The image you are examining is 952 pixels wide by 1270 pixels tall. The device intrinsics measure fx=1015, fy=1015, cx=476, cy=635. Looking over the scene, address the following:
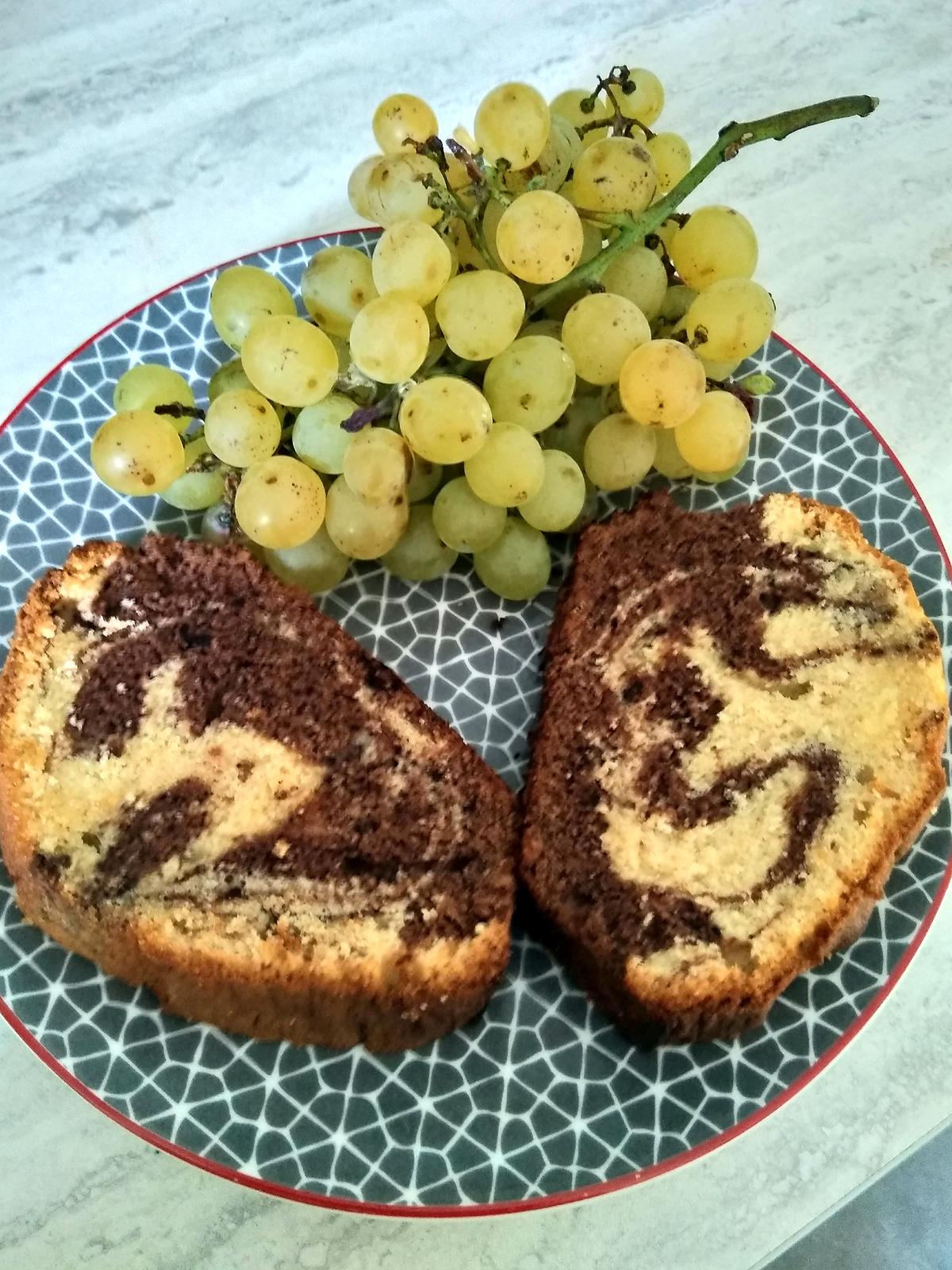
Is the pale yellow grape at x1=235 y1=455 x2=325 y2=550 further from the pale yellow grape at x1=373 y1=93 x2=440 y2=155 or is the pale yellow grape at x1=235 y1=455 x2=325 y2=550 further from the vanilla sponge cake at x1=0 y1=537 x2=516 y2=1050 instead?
the pale yellow grape at x1=373 y1=93 x2=440 y2=155

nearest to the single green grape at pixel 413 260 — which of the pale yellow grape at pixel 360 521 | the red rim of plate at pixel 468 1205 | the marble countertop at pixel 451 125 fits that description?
the pale yellow grape at pixel 360 521

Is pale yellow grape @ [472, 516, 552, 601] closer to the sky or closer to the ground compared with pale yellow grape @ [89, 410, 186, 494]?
closer to the ground

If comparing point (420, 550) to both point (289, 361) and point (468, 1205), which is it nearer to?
point (289, 361)

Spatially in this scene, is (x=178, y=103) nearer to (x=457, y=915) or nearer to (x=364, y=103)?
(x=364, y=103)

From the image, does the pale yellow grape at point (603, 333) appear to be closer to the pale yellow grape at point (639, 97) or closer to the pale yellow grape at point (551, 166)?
the pale yellow grape at point (551, 166)

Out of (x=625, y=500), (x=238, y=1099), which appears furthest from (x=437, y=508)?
(x=238, y=1099)

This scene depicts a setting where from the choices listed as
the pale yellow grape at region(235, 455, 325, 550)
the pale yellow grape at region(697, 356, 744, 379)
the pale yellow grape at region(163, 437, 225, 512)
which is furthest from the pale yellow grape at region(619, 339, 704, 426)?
the pale yellow grape at region(163, 437, 225, 512)

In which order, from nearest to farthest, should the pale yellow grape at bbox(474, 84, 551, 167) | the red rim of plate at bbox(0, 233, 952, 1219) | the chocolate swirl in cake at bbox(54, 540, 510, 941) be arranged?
the red rim of plate at bbox(0, 233, 952, 1219)
the chocolate swirl in cake at bbox(54, 540, 510, 941)
the pale yellow grape at bbox(474, 84, 551, 167)

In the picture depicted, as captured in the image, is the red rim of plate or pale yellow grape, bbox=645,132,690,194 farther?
pale yellow grape, bbox=645,132,690,194
